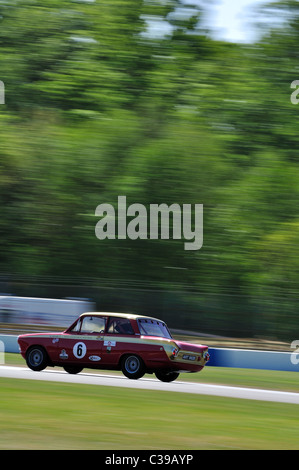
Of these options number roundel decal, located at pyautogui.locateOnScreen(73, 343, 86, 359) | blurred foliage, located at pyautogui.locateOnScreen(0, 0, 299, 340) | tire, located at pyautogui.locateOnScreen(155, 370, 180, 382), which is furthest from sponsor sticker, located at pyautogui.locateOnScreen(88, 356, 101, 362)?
blurred foliage, located at pyautogui.locateOnScreen(0, 0, 299, 340)

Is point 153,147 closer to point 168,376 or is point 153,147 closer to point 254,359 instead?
point 254,359

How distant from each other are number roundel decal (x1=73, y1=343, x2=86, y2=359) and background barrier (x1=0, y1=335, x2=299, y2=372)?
5034 millimetres

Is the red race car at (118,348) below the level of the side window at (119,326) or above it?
below

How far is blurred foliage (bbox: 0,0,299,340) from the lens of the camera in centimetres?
2553

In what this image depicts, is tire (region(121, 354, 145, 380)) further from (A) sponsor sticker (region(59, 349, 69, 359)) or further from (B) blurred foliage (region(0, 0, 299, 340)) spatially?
(B) blurred foliage (region(0, 0, 299, 340))

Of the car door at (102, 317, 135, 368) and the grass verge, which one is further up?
the car door at (102, 317, 135, 368)

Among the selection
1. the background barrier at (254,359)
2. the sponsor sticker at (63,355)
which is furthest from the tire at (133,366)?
the background barrier at (254,359)

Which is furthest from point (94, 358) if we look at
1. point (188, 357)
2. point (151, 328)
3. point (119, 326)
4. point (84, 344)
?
point (188, 357)

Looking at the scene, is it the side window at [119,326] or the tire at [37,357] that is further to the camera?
the tire at [37,357]

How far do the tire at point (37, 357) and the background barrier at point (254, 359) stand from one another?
4.16 meters

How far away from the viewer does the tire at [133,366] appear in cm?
1113

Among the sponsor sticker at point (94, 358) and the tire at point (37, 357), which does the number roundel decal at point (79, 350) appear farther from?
the tire at point (37, 357)

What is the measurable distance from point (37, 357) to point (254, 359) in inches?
231

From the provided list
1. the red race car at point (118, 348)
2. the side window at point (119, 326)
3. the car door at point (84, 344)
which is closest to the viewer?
the red race car at point (118, 348)
